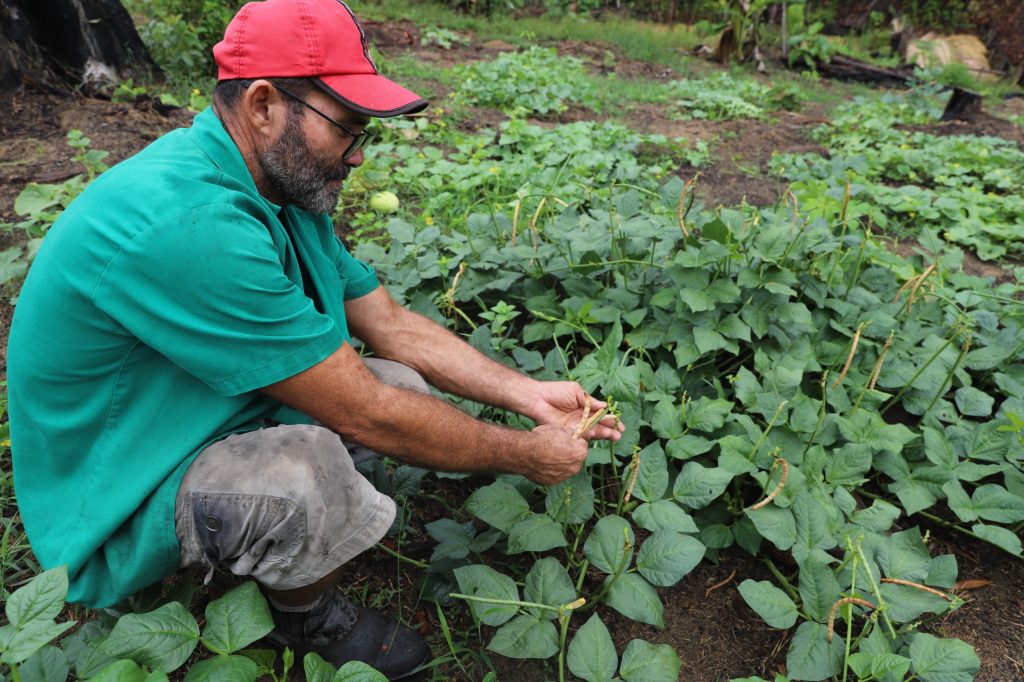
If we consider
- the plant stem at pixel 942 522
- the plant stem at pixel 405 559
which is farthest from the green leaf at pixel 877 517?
the plant stem at pixel 405 559

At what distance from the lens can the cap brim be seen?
152 centimetres

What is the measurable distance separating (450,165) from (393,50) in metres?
4.73

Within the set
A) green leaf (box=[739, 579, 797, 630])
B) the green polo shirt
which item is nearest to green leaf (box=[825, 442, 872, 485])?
green leaf (box=[739, 579, 797, 630])

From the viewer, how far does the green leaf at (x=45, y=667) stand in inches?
50.8

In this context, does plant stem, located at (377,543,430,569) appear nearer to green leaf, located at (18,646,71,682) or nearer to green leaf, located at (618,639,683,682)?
green leaf, located at (618,639,683,682)

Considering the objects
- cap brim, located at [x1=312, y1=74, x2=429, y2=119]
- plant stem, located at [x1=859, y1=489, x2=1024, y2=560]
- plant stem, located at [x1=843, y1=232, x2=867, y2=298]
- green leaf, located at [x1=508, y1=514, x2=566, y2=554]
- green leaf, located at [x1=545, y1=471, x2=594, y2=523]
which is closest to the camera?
cap brim, located at [x1=312, y1=74, x2=429, y2=119]

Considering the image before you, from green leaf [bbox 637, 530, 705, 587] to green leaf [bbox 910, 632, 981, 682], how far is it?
1.61ft

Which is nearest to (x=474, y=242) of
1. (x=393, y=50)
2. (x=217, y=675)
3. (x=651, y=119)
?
(x=217, y=675)

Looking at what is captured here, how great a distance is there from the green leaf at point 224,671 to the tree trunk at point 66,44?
4291mm

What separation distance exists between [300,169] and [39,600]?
3.23 ft

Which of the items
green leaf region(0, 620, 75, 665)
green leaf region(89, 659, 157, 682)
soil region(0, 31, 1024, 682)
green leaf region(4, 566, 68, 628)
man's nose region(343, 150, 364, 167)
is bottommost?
soil region(0, 31, 1024, 682)

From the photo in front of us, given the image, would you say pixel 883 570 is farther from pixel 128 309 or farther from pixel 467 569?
pixel 128 309

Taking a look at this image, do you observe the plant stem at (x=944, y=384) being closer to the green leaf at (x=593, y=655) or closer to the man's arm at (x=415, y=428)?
the man's arm at (x=415, y=428)

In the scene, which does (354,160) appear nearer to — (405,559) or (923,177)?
(405,559)
